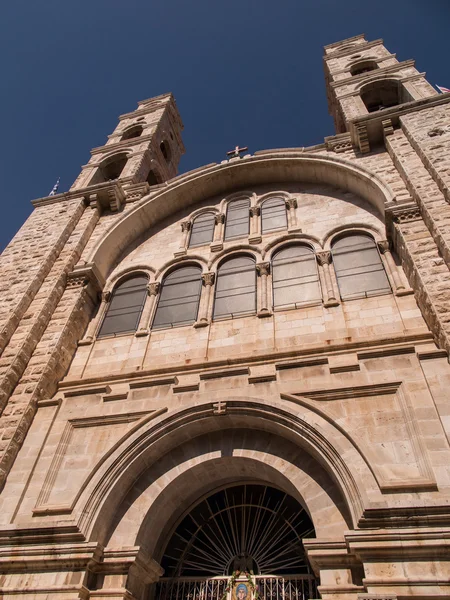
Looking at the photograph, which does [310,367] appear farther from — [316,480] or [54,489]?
[54,489]

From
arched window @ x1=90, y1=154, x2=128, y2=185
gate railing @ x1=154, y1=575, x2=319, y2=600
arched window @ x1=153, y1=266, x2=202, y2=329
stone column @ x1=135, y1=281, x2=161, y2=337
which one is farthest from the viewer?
arched window @ x1=90, y1=154, x2=128, y2=185

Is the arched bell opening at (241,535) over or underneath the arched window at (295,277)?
underneath

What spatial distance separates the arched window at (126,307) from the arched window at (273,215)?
3.65m

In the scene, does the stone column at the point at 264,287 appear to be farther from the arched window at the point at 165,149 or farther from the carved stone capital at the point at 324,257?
the arched window at the point at 165,149

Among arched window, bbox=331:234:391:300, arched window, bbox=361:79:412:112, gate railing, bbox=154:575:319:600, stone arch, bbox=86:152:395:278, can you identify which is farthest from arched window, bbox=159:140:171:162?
gate railing, bbox=154:575:319:600

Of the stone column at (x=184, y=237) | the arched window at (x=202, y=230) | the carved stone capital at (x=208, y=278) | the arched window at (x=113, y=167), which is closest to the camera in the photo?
the carved stone capital at (x=208, y=278)

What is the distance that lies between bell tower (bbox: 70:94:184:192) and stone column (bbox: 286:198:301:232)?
18.1ft

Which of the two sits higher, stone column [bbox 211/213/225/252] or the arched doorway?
stone column [bbox 211/213/225/252]

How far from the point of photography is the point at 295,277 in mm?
10609

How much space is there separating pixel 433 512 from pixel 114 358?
6.72 meters

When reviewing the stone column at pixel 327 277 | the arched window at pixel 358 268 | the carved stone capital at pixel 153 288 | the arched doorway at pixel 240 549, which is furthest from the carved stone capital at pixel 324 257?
the arched doorway at pixel 240 549

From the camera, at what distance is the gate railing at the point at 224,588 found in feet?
21.7

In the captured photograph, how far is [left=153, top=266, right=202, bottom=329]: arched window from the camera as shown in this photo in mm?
10469

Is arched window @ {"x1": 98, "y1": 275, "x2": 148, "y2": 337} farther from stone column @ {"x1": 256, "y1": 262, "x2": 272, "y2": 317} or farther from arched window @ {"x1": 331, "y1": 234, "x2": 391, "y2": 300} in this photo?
arched window @ {"x1": 331, "y1": 234, "x2": 391, "y2": 300}
